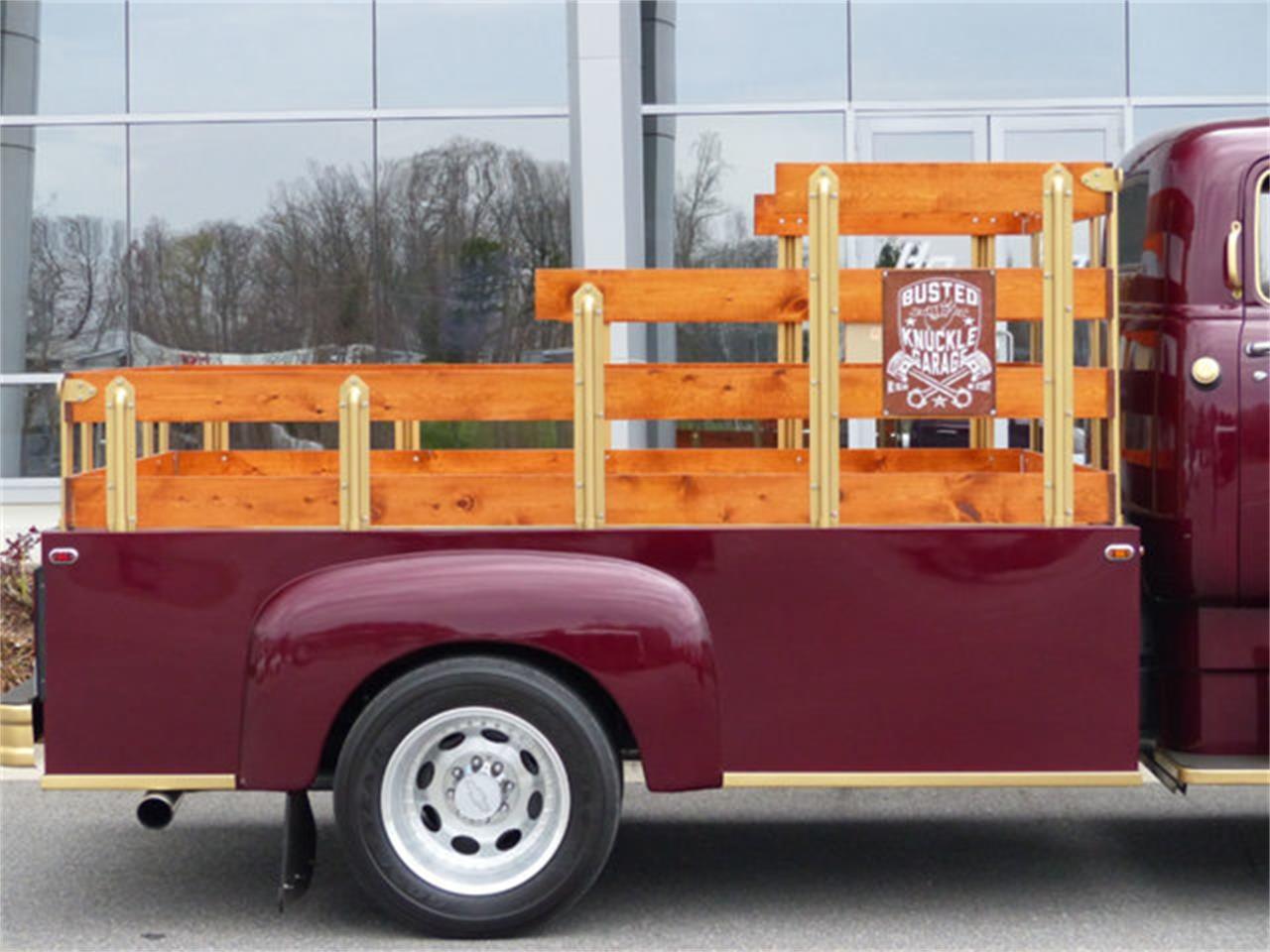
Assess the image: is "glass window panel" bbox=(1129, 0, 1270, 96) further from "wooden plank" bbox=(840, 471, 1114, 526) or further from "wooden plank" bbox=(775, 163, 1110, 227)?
"wooden plank" bbox=(840, 471, 1114, 526)

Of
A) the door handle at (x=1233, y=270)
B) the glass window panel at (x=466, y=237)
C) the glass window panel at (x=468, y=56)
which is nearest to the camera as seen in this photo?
the door handle at (x=1233, y=270)

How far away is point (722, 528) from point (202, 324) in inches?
367

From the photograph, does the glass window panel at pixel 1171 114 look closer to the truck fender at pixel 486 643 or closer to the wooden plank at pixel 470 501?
the wooden plank at pixel 470 501

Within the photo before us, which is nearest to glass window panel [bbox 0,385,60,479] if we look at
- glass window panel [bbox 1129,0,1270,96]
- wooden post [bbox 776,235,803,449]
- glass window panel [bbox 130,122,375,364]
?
glass window panel [bbox 130,122,375,364]

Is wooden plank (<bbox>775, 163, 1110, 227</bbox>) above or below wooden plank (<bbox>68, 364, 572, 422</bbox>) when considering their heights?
above

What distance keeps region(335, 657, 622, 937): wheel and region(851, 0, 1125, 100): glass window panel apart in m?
9.08

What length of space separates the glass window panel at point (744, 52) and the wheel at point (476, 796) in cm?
902

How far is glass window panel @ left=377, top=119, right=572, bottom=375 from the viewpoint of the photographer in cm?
1402

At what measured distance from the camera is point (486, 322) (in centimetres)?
1409

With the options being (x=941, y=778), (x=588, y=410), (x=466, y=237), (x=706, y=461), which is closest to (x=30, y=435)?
(x=466, y=237)

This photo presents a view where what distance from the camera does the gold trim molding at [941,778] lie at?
5613 mm

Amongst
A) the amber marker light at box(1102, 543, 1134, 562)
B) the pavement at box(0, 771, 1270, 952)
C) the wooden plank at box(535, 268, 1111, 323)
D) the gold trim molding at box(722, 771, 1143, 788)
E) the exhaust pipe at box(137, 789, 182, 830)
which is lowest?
the pavement at box(0, 771, 1270, 952)

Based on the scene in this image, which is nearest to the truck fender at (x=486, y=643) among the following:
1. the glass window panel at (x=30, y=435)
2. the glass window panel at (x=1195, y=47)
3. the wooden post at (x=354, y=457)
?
the wooden post at (x=354, y=457)

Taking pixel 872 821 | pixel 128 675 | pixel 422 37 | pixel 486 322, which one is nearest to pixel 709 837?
pixel 872 821
